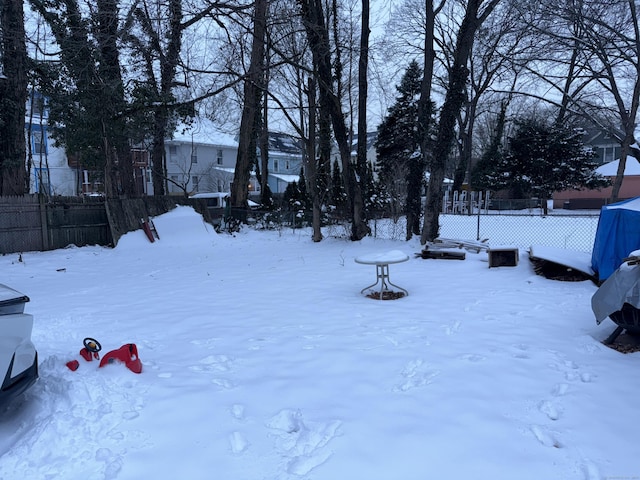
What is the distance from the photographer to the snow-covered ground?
2422mm

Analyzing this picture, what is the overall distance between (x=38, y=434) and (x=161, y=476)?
973mm

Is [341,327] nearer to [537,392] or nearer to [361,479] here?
[537,392]

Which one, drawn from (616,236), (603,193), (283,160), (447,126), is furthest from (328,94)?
(283,160)

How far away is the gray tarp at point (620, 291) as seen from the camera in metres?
3.82

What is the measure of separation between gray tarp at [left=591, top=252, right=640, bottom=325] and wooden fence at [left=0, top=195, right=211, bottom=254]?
12.7 meters

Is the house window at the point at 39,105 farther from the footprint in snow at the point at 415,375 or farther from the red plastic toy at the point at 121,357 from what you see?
the footprint in snow at the point at 415,375

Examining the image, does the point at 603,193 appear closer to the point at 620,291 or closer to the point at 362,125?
the point at 362,125

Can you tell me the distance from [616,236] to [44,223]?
1390 centimetres

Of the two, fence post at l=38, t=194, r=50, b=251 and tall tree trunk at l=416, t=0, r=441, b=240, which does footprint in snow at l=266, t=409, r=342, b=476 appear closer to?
tall tree trunk at l=416, t=0, r=441, b=240

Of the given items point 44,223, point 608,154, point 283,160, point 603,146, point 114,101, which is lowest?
point 44,223

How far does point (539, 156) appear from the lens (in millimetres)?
26594

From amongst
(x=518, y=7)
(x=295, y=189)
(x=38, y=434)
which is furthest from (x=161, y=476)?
(x=295, y=189)

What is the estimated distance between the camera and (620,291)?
3955 mm

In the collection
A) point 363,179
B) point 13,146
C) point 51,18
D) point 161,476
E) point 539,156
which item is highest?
point 51,18
